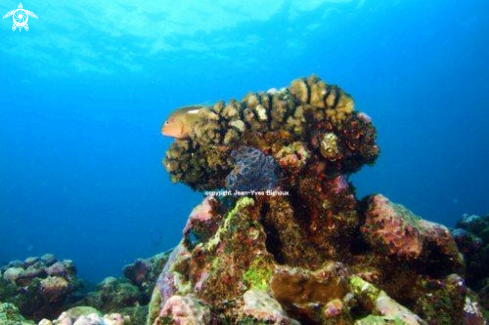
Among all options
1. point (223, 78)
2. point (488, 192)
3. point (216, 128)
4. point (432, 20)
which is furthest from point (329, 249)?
point (488, 192)

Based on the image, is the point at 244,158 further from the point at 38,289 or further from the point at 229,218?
the point at 38,289

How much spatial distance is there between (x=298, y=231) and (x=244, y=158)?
1186mm

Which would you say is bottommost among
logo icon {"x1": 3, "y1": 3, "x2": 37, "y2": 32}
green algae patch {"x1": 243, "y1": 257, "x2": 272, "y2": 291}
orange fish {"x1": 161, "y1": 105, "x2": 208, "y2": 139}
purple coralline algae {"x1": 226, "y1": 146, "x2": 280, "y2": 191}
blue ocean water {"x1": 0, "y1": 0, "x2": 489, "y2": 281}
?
green algae patch {"x1": 243, "y1": 257, "x2": 272, "y2": 291}

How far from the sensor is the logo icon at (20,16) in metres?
35.2

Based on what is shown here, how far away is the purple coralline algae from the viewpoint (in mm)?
4508

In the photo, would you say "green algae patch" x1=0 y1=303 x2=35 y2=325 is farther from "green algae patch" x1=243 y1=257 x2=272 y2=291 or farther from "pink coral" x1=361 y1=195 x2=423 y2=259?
"pink coral" x1=361 y1=195 x2=423 y2=259

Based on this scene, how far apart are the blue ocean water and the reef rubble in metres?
30.1

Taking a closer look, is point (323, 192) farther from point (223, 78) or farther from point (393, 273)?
point (223, 78)

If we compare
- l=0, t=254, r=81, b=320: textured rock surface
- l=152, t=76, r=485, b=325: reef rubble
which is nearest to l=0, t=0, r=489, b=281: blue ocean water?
l=0, t=254, r=81, b=320: textured rock surface

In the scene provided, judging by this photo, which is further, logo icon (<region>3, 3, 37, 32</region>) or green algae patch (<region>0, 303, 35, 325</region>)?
logo icon (<region>3, 3, 37, 32</region>)

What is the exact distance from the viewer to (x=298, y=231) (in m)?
4.30

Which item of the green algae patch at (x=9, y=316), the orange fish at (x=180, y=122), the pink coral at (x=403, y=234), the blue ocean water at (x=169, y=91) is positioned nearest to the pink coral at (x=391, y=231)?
the pink coral at (x=403, y=234)

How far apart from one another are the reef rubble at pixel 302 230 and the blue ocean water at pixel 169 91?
98.6 feet

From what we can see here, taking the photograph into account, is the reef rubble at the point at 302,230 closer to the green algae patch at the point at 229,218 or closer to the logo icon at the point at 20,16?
the green algae patch at the point at 229,218
